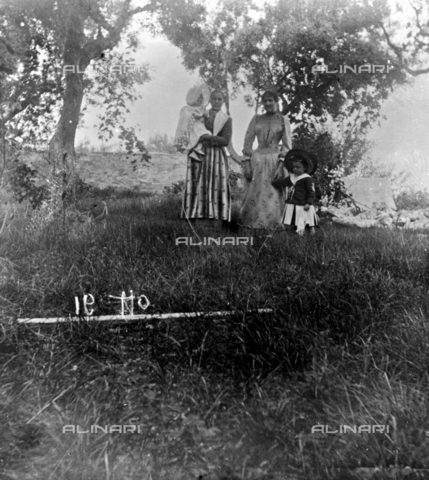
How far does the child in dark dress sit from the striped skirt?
2.39 ft

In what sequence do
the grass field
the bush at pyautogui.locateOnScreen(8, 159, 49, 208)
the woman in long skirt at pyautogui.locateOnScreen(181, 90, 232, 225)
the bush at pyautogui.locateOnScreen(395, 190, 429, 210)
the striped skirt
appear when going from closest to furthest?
1. the grass field
2. the bush at pyautogui.locateOnScreen(8, 159, 49, 208)
3. the woman in long skirt at pyautogui.locateOnScreen(181, 90, 232, 225)
4. the striped skirt
5. the bush at pyautogui.locateOnScreen(395, 190, 429, 210)

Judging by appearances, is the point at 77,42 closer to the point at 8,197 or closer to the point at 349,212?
the point at 8,197

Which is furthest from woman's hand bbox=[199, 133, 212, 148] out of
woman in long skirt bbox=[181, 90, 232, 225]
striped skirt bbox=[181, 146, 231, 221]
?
striped skirt bbox=[181, 146, 231, 221]

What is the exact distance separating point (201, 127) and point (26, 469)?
430cm

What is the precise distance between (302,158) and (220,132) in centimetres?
94

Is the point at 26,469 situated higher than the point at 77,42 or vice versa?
the point at 77,42

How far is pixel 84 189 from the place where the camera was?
5160 millimetres

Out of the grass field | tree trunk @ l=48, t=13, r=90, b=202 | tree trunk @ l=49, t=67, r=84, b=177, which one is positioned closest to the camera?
the grass field

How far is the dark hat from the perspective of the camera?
18.7ft

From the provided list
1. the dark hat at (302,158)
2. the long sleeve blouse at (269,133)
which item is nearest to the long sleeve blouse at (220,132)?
the long sleeve blouse at (269,133)

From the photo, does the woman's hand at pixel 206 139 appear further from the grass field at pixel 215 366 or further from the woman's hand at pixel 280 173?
the grass field at pixel 215 366

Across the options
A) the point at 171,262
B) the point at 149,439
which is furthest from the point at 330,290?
the point at 149,439

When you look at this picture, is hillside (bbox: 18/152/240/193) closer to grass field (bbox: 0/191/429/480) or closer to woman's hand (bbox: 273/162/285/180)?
woman's hand (bbox: 273/162/285/180)

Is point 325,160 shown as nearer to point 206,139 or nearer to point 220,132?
point 220,132
